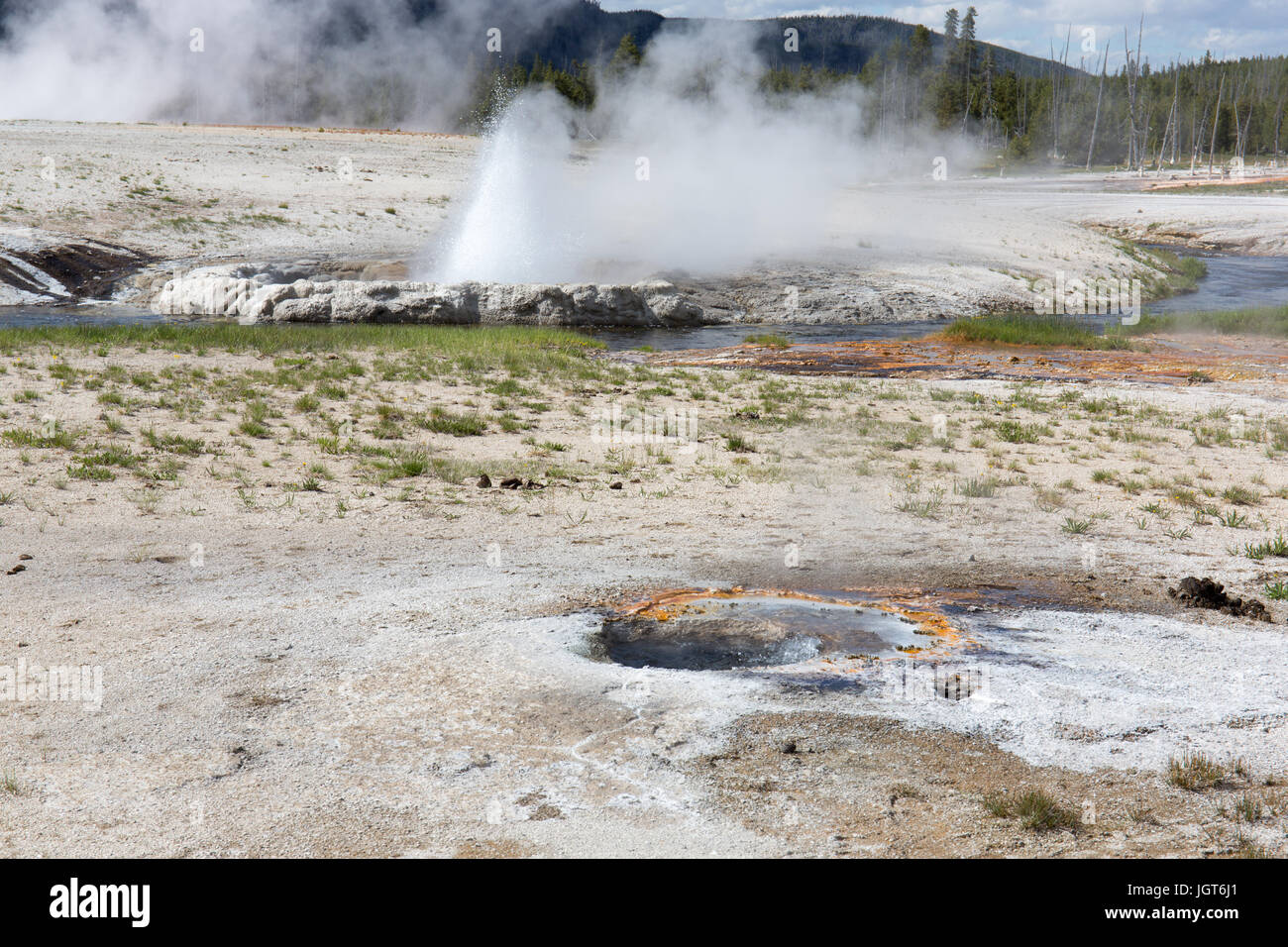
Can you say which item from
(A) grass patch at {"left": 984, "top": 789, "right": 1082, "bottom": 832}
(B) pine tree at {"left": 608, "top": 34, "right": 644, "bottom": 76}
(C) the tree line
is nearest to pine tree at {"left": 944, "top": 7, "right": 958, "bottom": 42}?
(C) the tree line

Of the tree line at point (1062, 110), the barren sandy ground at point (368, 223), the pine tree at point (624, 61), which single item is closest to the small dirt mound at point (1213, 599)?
the barren sandy ground at point (368, 223)

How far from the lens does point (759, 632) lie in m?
6.25

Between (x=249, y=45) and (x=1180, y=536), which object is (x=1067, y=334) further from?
(x=249, y=45)

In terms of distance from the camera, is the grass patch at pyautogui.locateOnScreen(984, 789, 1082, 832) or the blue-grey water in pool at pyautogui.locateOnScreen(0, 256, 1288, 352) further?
the blue-grey water in pool at pyautogui.locateOnScreen(0, 256, 1288, 352)

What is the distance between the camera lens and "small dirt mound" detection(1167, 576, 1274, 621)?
6.59 metres

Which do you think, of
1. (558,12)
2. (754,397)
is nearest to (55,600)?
(754,397)

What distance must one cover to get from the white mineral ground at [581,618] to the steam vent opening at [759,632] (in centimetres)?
28

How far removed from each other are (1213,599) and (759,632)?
294 cm

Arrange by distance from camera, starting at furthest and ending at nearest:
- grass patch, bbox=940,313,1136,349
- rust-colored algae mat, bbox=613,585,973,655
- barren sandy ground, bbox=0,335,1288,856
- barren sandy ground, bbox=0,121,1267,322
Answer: barren sandy ground, bbox=0,121,1267,322 → grass patch, bbox=940,313,1136,349 → rust-colored algae mat, bbox=613,585,973,655 → barren sandy ground, bbox=0,335,1288,856

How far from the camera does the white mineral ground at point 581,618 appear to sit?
13.9 feet

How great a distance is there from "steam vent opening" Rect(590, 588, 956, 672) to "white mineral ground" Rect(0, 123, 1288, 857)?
0.28 metres

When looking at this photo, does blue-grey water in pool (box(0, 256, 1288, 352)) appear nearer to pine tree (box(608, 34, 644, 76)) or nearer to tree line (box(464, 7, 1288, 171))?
pine tree (box(608, 34, 644, 76))

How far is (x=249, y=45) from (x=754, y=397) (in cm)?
7940

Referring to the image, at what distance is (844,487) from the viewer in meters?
9.89
